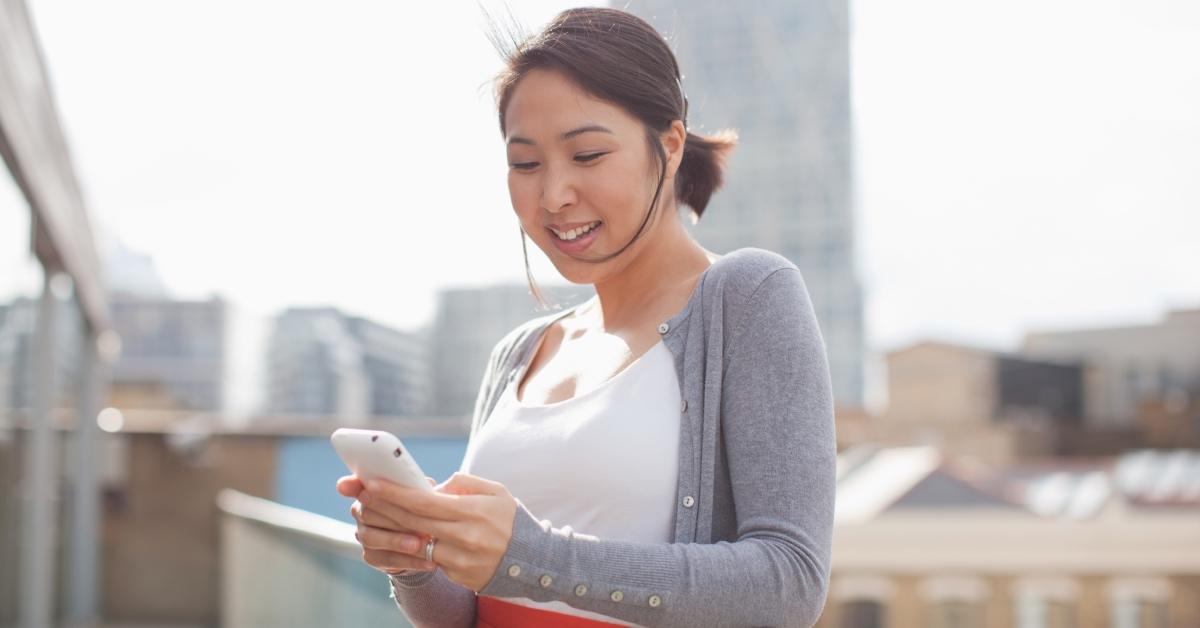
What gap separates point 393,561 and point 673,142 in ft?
1.75

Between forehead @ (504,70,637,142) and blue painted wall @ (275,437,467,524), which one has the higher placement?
forehead @ (504,70,637,142)

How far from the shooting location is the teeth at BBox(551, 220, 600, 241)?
124 cm

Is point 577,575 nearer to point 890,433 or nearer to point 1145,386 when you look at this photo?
point 890,433

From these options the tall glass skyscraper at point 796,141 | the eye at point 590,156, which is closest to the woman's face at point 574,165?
the eye at point 590,156

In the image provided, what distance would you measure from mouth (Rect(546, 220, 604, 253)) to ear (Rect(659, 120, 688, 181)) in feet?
0.34

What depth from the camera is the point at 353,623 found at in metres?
3.03

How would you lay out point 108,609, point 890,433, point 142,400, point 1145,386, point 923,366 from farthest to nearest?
point 1145,386, point 923,366, point 890,433, point 142,400, point 108,609

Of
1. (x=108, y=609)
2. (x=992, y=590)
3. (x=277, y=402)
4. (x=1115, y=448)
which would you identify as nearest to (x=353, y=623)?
(x=992, y=590)

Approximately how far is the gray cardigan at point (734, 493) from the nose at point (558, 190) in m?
0.16

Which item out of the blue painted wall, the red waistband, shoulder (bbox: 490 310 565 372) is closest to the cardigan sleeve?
the red waistband

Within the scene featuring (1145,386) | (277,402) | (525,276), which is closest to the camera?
(525,276)

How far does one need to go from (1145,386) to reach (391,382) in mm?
44745

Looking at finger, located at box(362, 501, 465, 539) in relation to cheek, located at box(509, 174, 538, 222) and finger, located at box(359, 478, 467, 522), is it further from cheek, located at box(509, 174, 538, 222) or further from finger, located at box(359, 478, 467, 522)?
cheek, located at box(509, 174, 538, 222)

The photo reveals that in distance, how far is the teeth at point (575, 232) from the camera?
124 centimetres
